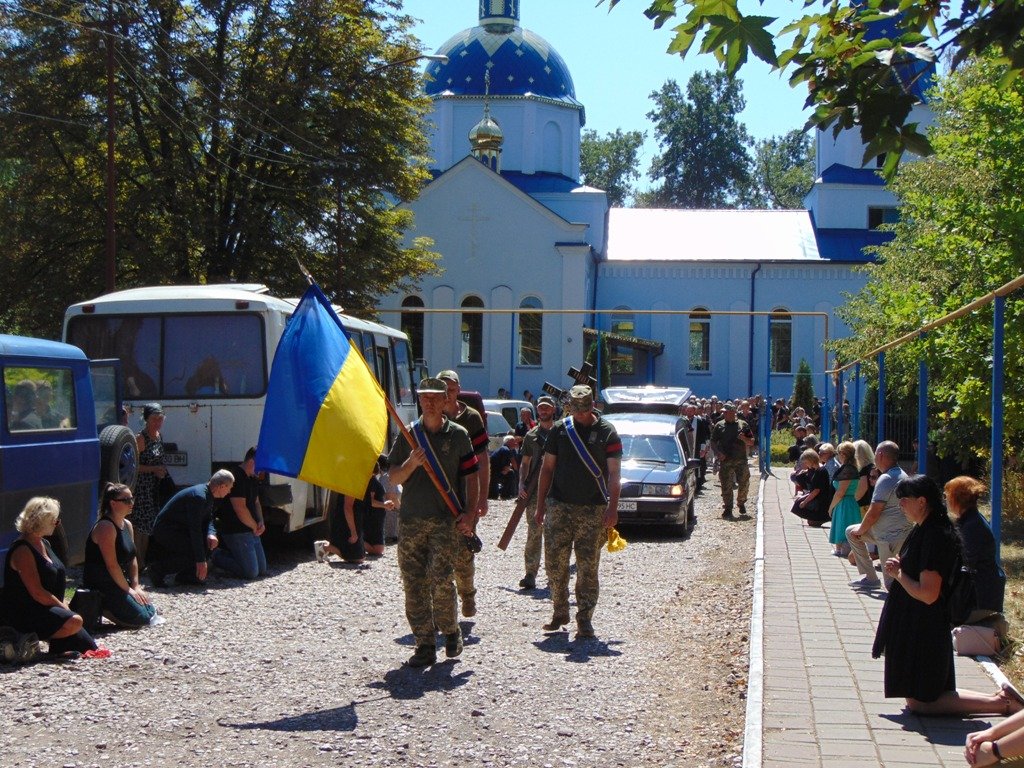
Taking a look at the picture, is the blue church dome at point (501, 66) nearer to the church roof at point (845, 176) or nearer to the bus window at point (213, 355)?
the church roof at point (845, 176)

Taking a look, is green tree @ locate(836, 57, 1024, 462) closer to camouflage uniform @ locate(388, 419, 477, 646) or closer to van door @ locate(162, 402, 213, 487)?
camouflage uniform @ locate(388, 419, 477, 646)

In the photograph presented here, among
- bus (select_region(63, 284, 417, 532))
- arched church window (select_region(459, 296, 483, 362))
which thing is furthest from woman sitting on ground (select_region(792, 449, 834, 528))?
arched church window (select_region(459, 296, 483, 362))

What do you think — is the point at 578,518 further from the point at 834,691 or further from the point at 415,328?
the point at 415,328

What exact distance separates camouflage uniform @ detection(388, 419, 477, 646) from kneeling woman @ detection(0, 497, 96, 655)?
90.4 inches

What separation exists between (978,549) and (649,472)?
9.51 m

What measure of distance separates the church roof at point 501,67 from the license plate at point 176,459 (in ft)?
147

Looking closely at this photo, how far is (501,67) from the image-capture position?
57.3m

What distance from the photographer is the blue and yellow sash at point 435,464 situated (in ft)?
27.4

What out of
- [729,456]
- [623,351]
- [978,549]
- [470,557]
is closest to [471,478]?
[470,557]

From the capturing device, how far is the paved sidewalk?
6.32m

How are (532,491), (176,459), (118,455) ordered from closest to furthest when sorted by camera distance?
(118,455), (532,491), (176,459)

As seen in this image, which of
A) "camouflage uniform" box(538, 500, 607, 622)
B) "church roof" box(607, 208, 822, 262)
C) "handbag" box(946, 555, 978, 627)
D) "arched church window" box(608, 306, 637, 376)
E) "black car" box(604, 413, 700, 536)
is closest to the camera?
"handbag" box(946, 555, 978, 627)

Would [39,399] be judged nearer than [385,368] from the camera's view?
Yes

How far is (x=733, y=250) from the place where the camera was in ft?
184
